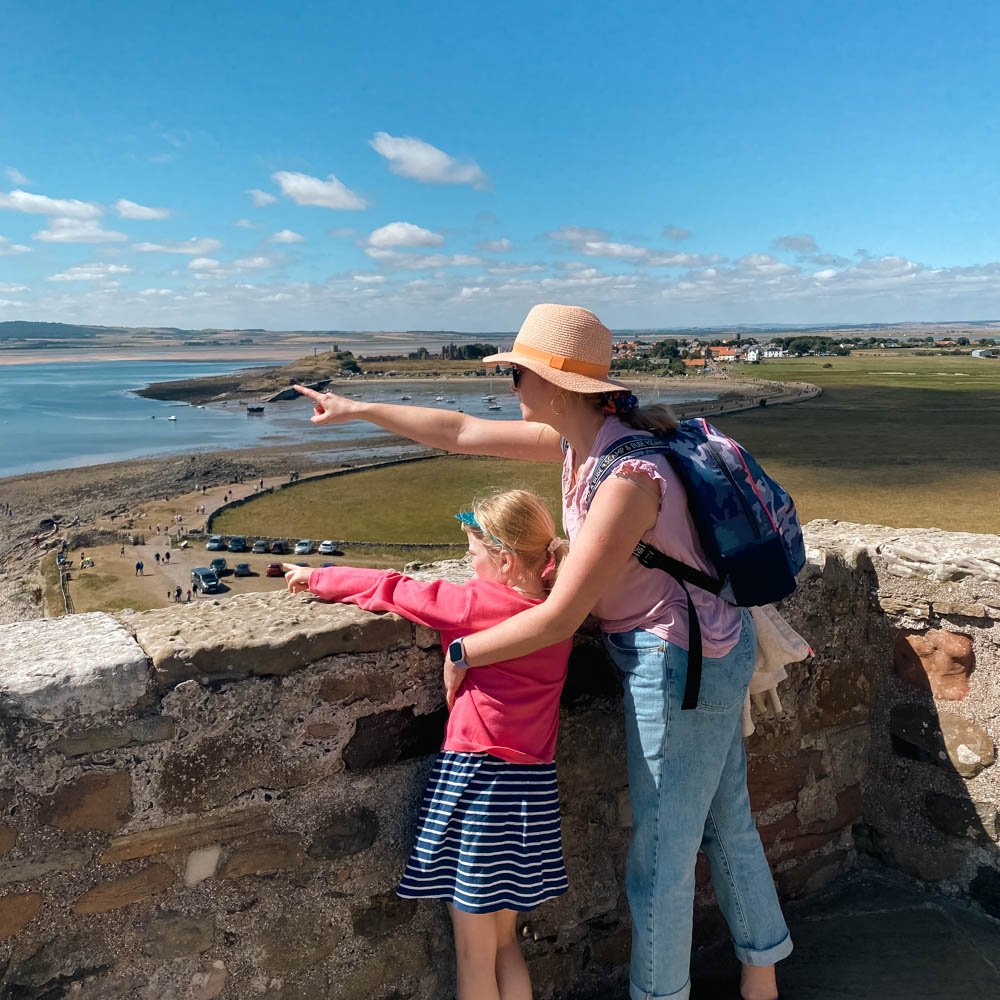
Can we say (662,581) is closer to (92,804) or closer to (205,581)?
(92,804)

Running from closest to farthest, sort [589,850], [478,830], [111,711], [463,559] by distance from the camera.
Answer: [111,711]
[478,830]
[589,850]
[463,559]

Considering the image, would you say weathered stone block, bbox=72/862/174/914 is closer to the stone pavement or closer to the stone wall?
the stone wall

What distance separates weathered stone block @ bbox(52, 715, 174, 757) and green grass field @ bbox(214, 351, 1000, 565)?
1748cm

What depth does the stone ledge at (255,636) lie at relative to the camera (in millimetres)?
1599

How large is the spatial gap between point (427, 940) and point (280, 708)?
688 mm

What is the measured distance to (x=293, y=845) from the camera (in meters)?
1.72

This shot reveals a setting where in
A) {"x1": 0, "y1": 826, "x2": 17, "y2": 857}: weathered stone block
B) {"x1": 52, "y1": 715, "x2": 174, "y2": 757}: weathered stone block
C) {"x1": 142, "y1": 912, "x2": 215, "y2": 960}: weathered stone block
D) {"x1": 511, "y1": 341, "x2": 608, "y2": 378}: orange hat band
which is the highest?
{"x1": 511, "y1": 341, "x2": 608, "y2": 378}: orange hat band

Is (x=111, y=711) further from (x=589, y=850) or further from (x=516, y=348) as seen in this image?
(x=589, y=850)

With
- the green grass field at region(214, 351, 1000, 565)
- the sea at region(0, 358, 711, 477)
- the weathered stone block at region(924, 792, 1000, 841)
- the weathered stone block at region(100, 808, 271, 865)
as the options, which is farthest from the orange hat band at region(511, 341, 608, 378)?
the sea at region(0, 358, 711, 477)

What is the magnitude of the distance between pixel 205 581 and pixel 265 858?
1135 inches

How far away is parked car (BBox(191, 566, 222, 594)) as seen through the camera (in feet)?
93.5

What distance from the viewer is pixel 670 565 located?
1.54 meters

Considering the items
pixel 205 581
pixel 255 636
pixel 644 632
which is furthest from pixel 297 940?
pixel 205 581

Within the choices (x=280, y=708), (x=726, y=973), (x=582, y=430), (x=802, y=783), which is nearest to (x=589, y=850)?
(x=726, y=973)
